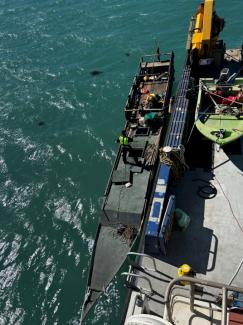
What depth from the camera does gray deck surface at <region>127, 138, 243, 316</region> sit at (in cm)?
1655

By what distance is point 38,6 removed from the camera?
50719mm

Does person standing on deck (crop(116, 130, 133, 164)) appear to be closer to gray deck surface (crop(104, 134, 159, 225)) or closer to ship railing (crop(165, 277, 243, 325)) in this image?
gray deck surface (crop(104, 134, 159, 225))

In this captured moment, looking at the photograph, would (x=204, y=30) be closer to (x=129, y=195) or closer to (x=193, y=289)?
(x=129, y=195)

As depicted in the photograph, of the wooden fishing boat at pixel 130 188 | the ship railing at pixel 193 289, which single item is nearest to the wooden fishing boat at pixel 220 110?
the wooden fishing boat at pixel 130 188

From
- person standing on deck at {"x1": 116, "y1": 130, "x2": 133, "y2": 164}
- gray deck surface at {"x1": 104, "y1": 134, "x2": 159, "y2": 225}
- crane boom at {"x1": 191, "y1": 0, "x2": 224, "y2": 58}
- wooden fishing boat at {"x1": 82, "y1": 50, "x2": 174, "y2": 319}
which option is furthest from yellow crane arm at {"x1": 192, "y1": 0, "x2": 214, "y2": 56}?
person standing on deck at {"x1": 116, "y1": 130, "x2": 133, "y2": 164}

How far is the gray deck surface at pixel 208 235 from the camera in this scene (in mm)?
16547

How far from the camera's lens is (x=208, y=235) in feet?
59.3

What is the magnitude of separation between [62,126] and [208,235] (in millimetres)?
17953

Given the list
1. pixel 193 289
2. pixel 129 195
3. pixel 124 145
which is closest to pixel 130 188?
pixel 129 195

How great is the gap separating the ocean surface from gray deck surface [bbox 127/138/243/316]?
336 cm

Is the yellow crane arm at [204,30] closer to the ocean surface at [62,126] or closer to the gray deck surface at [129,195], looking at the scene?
the ocean surface at [62,126]

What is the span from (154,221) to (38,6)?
4412 centimetres

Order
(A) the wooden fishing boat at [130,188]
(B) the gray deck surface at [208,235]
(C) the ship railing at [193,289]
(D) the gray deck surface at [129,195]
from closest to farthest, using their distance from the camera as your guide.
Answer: (C) the ship railing at [193,289], (B) the gray deck surface at [208,235], (A) the wooden fishing boat at [130,188], (D) the gray deck surface at [129,195]

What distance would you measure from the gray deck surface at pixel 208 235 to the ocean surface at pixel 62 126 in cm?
336
